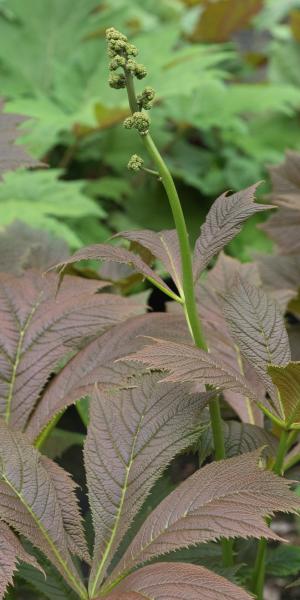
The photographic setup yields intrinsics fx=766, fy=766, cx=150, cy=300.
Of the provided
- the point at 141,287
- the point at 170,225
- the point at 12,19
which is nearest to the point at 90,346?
the point at 141,287

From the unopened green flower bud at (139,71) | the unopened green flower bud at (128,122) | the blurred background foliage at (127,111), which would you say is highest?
the blurred background foliage at (127,111)

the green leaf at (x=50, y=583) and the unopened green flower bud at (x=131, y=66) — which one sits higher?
the unopened green flower bud at (x=131, y=66)

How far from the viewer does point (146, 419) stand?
749mm

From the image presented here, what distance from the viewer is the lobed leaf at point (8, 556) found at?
62cm

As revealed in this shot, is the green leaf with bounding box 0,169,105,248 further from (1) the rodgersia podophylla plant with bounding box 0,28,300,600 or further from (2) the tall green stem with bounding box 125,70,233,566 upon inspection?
(2) the tall green stem with bounding box 125,70,233,566

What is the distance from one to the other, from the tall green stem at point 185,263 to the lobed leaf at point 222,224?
0.02 metres

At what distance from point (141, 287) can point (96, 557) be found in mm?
1323

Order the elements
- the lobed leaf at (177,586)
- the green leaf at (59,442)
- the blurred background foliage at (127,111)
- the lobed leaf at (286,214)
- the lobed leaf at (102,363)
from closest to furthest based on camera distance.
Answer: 1. the lobed leaf at (177,586)
2. the lobed leaf at (102,363)
3. the green leaf at (59,442)
4. the lobed leaf at (286,214)
5. the blurred background foliage at (127,111)

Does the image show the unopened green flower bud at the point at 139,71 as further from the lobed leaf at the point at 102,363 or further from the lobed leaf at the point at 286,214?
the lobed leaf at the point at 286,214

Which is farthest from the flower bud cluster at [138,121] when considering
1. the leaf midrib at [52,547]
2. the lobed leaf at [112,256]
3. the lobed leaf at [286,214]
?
the lobed leaf at [286,214]

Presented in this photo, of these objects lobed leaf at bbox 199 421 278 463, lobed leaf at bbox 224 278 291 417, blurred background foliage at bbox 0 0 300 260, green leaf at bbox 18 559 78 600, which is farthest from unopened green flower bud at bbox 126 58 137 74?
blurred background foliage at bbox 0 0 300 260

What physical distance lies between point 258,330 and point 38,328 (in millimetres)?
267

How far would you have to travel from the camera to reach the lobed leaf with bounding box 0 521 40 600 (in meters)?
0.62

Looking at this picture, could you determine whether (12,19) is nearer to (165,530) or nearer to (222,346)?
(222,346)
